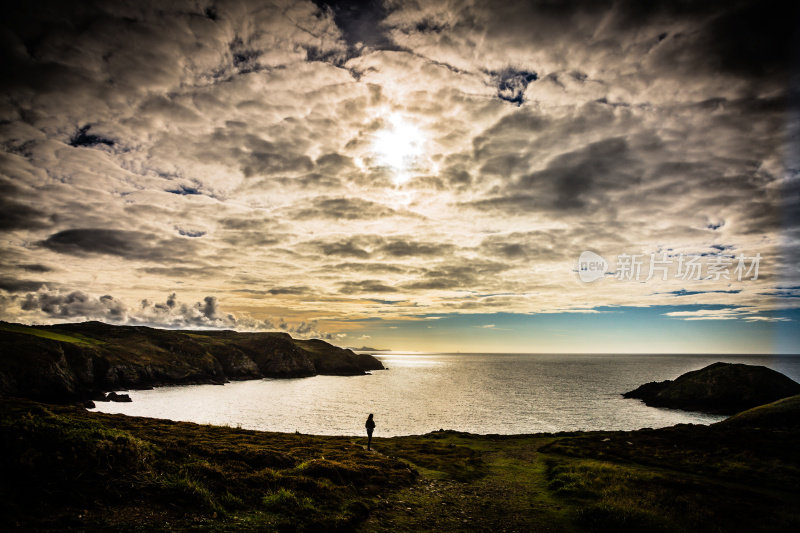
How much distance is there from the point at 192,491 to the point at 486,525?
A: 12842mm

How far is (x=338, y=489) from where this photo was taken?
62.1ft

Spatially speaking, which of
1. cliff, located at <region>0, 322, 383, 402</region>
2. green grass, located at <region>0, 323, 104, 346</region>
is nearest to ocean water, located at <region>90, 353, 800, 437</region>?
cliff, located at <region>0, 322, 383, 402</region>

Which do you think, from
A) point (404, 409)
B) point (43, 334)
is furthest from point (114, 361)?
point (404, 409)

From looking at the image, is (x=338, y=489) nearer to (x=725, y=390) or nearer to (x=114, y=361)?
(x=725, y=390)

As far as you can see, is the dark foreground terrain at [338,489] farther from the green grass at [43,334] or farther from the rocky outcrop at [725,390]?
the green grass at [43,334]

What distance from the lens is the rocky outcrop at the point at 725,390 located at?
90938 millimetres

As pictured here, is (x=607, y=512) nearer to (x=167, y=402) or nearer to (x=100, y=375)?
(x=167, y=402)

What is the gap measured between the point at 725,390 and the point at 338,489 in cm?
12111

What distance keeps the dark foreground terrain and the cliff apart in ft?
289

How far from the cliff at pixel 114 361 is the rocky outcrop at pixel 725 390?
159024mm

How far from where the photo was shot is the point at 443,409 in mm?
93750

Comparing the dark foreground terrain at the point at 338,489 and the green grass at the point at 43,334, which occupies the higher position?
the dark foreground terrain at the point at 338,489

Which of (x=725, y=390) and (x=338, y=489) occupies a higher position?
(x=338, y=489)

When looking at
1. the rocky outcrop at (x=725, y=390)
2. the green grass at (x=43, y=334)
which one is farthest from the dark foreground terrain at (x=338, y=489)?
the green grass at (x=43, y=334)
